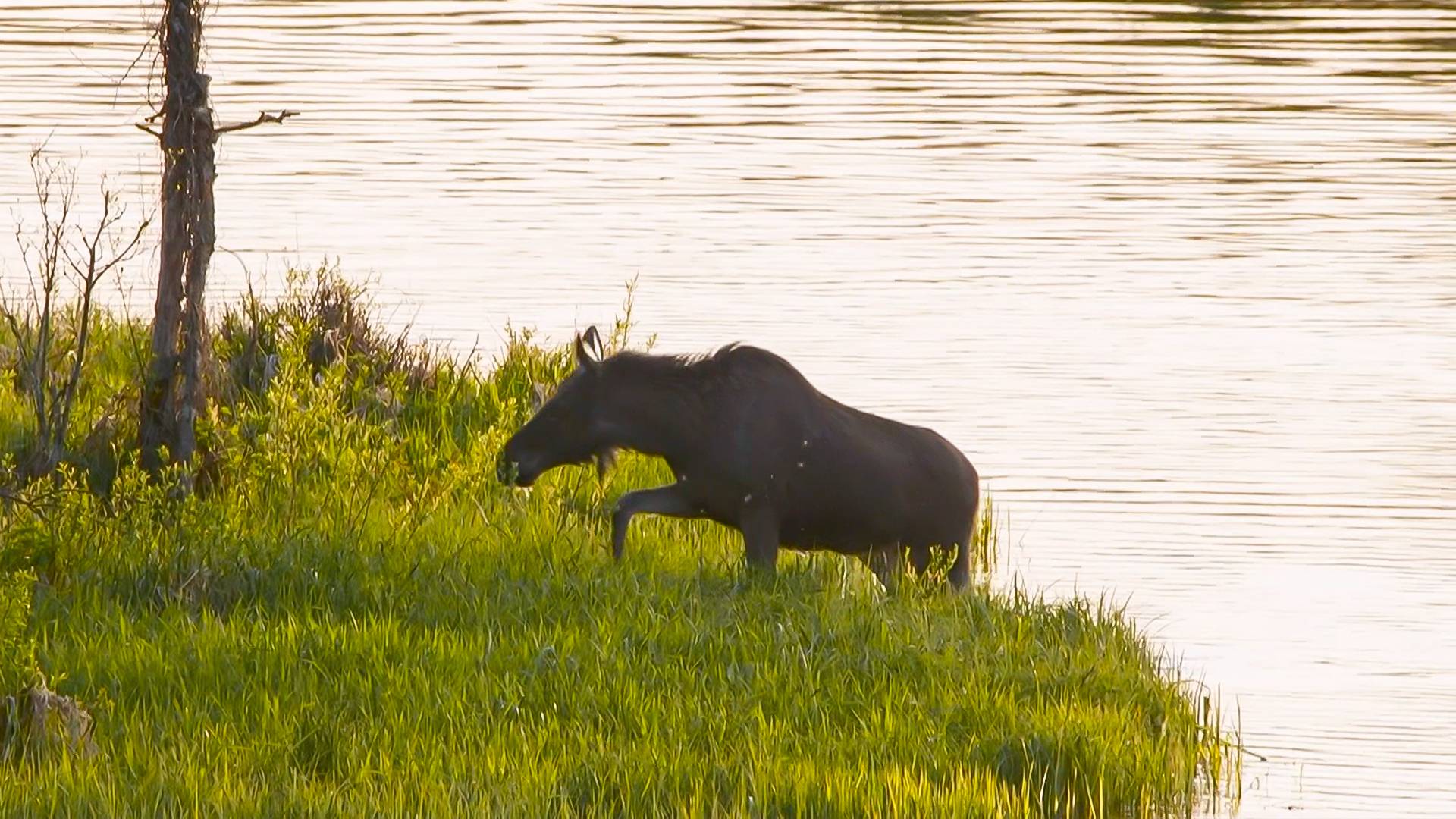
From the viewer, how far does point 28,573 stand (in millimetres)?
8867

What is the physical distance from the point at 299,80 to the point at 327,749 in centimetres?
2505

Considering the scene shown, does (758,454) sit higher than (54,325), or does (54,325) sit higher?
(54,325)

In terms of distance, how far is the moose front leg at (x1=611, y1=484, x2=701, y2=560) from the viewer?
1043 centimetres

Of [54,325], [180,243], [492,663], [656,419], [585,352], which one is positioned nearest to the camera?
[492,663]

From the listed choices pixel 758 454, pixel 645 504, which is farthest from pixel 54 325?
pixel 758 454

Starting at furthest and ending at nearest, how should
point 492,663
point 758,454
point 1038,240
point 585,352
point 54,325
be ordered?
point 1038,240, point 54,325, point 585,352, point 758,454, point 492,663

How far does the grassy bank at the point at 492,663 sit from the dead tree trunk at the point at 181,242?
0.65ft

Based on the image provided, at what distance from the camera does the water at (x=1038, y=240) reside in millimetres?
11625

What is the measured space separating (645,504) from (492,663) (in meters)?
1.60

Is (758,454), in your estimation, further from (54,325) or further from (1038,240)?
(1038,240)

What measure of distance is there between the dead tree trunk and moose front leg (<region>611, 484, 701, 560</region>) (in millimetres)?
2030

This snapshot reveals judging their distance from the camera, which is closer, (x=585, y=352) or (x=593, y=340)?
(x=585, y=352)

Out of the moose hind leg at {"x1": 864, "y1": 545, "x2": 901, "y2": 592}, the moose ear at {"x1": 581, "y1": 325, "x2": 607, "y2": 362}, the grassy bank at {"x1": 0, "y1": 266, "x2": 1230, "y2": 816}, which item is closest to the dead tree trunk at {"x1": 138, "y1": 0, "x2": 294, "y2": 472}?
the grassy bank at {"x1": 0, "y1": 266, "x2": 1230, "y2": 816}

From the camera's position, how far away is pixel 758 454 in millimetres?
10406
